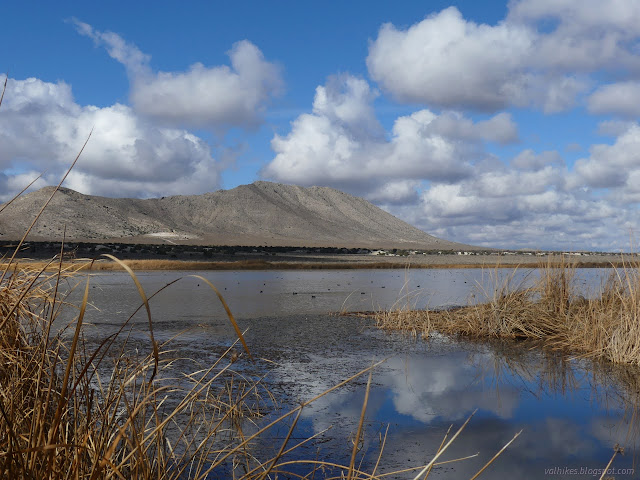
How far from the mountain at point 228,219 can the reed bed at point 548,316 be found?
6951cm

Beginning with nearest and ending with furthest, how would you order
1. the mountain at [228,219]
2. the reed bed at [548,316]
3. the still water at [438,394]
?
1. the still water at [438,394]
2. the reed bed at [548,316]
3. the mountain at [228,219]

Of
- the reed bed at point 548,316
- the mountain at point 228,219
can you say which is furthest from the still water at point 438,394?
the mountain at point 228,219

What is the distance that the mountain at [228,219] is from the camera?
264 ft

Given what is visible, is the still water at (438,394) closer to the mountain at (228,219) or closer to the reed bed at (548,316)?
the reed bed at (548,316)

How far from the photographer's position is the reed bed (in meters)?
7.27

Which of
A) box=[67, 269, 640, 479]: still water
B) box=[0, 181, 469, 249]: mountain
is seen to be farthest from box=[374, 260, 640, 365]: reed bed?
box=[0, 181, 469, 249]: mountain

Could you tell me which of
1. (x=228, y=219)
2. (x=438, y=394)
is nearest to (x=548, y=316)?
(x=438, y=394)

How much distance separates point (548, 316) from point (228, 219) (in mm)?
101458

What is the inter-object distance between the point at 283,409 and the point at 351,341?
11.8ft

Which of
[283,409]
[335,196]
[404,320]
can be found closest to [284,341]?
[404,320]

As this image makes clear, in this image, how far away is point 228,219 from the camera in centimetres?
10781

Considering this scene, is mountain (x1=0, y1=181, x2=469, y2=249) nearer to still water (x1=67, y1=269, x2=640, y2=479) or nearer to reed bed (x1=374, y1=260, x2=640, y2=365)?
still water (x1=67, y1=269, x2=640, y2=479)

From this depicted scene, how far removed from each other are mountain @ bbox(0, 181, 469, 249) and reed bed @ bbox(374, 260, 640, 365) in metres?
69.5

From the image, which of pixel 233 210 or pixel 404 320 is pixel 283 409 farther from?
pixel 233 210
